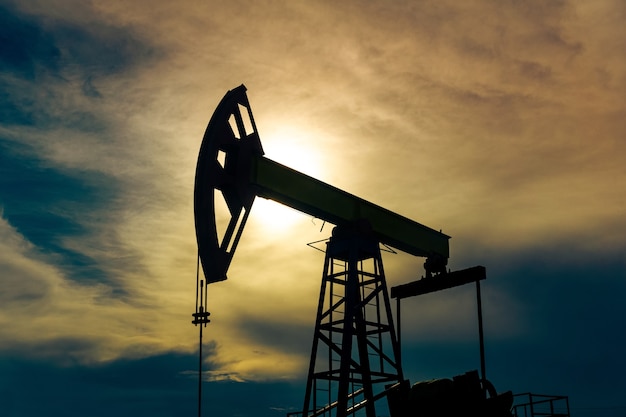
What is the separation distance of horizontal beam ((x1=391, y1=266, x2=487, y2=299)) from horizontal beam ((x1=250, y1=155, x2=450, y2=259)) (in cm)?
177

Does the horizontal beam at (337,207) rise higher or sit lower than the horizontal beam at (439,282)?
higher

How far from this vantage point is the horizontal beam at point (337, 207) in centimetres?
2604

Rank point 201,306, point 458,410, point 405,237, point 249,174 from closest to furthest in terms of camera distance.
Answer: point 458,410
point 249,174
point 201,306
point 405,237

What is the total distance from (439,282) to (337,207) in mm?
4416

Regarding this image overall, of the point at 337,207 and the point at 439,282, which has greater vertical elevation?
the point at 337,207

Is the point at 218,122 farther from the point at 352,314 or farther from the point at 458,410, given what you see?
the point at 458,410

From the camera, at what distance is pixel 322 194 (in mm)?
27578

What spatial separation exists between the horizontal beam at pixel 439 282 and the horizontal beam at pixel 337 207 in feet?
5.82

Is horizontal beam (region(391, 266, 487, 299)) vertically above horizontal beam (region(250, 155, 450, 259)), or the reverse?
horizontal beam (region(250, 155, 450, 259))

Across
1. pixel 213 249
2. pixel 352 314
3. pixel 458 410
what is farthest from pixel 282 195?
pixel 458 410

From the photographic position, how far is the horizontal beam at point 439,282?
2641 cm

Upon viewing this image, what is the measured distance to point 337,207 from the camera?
92.0 ft

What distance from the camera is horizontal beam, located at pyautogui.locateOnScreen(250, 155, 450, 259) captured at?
2604 centimetres

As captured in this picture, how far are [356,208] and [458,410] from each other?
26.9 feet
